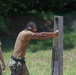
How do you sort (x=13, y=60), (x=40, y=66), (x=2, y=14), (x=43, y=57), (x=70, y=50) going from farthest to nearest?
1. (x=2, y=14)
2. (x=70, y=50)
3. (x=43, y=57)
4. (x=40, y=66)
5. (x=13, y=60)

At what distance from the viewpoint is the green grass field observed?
9797 millimetres

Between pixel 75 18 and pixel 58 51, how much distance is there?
1047 cm

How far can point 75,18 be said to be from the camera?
1717cm

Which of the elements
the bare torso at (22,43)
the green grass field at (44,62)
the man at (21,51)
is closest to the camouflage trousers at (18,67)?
the man at (21,51)

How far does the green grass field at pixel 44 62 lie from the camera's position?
9797mm

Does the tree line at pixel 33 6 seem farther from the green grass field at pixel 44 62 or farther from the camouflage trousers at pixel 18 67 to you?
the camouflage trousers at pixel 18 67

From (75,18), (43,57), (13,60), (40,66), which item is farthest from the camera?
(75,18)

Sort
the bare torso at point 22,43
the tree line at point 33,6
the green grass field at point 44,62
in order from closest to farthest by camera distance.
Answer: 1. the bare torso at point 22,43
2. the green grass field at point 44,62
3. the tree line at point 33,6

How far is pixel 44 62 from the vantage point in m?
11.0

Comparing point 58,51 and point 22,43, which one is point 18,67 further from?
point 58,51

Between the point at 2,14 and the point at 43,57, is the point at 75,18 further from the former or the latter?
the point at 43,57

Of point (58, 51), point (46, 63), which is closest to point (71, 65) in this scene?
point (46, 63)

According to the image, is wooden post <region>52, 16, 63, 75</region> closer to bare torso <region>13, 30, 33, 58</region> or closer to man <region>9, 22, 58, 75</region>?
man <region>9, 22, 58, 75</region>

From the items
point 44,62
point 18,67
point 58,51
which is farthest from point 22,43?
point 44,62
